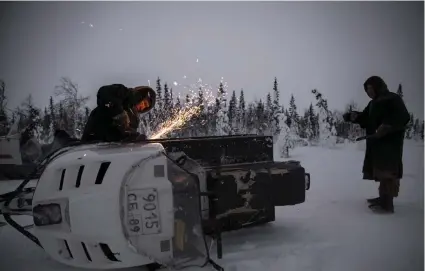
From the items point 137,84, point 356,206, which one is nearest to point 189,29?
point 137,84

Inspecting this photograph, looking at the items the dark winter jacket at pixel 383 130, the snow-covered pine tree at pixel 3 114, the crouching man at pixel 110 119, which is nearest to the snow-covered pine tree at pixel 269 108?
the dark winter jacket at pixel 383 130

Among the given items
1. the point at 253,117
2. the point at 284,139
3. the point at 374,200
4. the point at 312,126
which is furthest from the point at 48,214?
the point at 374,200

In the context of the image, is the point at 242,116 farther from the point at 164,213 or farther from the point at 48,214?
the point at 48,214

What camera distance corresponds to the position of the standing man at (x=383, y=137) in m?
1.74

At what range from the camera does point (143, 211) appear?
1.32 metres

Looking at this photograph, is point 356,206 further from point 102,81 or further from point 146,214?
point 102,81

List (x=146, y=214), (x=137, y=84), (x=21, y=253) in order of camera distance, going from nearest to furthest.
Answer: (x=146, y=214), (x=21, y=253), (x=137, y=84)

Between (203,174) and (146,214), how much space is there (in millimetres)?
342

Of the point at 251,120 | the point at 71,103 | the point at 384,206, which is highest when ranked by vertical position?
the point at 71,103

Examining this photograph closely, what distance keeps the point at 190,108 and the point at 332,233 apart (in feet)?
3.17

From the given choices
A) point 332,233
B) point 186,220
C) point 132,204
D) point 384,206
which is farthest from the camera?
point 384,206

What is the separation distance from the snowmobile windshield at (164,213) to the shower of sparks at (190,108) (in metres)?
0.35

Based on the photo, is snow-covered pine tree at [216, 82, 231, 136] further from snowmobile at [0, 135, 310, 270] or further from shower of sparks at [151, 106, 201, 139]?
snowmobile at [0, 135, 310, 270]

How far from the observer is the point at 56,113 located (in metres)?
1.56
